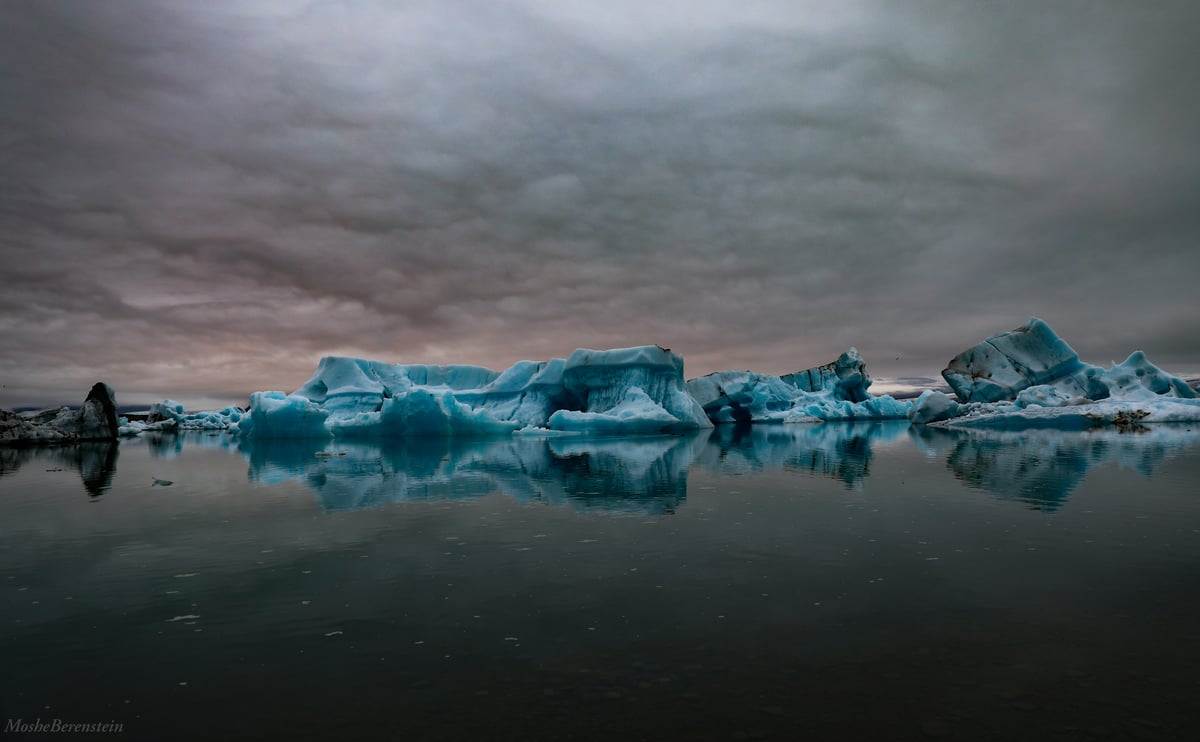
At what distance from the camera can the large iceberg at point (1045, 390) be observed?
115 feet

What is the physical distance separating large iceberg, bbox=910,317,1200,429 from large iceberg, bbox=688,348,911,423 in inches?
334

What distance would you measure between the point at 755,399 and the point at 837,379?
9856mm

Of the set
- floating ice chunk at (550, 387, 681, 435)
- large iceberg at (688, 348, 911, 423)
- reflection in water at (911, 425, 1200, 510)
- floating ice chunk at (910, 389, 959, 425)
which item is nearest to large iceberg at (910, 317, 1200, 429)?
floating ice chunk at (910, 389, 959, 425)

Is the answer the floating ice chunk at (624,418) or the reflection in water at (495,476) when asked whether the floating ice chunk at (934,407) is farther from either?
the reflection in water at (495,476)

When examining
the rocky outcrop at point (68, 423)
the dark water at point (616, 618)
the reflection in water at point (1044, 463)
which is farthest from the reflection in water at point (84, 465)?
the reflection in water at point (1044, 463)

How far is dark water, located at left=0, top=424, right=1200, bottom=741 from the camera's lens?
3.06 meters

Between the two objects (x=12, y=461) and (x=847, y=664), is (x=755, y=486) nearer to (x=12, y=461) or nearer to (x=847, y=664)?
(x=847, y=664)

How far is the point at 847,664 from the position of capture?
141 inches

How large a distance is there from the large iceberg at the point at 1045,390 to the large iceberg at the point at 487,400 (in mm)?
17876

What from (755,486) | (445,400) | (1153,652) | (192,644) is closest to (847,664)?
(1153,652)

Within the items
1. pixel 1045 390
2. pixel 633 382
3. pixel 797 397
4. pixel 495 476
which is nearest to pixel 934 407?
pixel 1045 390

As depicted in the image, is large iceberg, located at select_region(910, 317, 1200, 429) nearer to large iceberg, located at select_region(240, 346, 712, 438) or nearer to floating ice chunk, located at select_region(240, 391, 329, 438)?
large iceberg, located at select_region(240, 346, 712, 438)

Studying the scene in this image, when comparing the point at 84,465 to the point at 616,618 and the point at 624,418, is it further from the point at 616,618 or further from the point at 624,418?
the point at 624,418

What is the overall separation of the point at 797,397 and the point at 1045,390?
74.9 feet
